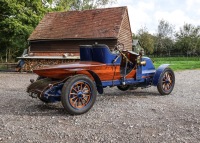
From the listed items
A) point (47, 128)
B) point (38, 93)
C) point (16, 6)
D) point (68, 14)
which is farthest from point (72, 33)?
point (47, 128)

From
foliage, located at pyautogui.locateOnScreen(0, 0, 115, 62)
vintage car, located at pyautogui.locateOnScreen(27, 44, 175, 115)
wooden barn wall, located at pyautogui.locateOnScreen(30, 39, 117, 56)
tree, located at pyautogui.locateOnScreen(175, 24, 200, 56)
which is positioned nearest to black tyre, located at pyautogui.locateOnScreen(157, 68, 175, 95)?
vintage car, located at pyautogui.locateOnScreen(27, 44, 175, 115)

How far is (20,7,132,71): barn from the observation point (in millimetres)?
19875

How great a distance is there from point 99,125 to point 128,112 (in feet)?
4.07

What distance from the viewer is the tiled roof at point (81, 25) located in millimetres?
20156

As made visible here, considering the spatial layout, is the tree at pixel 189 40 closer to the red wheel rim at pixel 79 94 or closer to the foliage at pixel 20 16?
the foliage at pixel 20 16

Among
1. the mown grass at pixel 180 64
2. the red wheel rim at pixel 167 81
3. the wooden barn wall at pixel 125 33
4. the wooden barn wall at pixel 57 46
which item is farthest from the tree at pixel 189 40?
the red wheel rim at pixel 167 81

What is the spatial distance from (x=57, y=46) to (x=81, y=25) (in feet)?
8.75

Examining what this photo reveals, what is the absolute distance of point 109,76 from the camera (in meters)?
6.82

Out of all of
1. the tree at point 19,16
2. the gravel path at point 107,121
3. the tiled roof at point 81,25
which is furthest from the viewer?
the tree at point 19,16

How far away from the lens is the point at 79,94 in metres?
5.80

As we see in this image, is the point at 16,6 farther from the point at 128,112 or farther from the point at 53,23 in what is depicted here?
the point at 128,112

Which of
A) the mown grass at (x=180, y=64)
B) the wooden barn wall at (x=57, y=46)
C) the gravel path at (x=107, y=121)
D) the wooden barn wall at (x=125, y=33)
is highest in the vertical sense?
the wooden barn wall at (x=125, y=33)

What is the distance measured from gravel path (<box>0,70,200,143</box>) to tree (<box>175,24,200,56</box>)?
50.2m

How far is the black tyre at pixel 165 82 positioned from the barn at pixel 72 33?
Answer: 10860mm
